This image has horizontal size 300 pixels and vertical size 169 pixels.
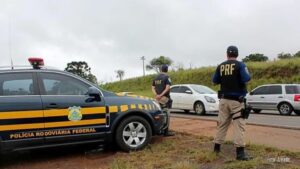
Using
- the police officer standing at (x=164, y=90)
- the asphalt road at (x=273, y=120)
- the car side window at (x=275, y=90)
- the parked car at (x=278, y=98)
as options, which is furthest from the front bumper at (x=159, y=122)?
the car side window at (x=275, y=90)

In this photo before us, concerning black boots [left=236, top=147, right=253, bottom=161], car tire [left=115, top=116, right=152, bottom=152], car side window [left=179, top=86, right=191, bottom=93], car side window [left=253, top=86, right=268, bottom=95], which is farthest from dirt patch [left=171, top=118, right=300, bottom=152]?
car side window [left=253, top=86, right=268, bottom=95]

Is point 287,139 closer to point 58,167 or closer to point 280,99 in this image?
A: point 58,167

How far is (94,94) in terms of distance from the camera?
23.5ft

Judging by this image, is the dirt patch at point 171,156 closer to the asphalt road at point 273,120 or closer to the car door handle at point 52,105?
the car door handle at point 52,105

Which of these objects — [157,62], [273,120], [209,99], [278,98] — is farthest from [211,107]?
[157,62]

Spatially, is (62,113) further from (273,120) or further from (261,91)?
(261,91)

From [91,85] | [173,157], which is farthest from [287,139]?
[91,85]

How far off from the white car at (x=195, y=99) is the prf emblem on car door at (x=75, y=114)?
10791mm

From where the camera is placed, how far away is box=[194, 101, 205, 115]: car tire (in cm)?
1742

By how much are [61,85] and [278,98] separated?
14449mm

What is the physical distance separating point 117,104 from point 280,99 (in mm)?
13622

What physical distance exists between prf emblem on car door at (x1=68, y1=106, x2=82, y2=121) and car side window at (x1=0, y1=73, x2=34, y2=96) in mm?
738

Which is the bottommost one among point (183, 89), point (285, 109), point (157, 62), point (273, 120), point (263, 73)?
point (273, 120)

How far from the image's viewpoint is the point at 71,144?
7.01 meters
